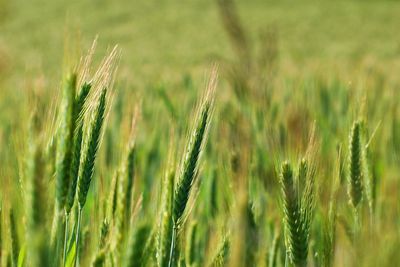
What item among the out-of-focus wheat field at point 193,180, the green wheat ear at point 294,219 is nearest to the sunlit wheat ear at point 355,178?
the out-of-focus wheat field at point 193,180

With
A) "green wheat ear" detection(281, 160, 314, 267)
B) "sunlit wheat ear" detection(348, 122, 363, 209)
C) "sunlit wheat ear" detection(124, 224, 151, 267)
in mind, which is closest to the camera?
"sunlit wheat ear" detection(124, 224, 151, 267)

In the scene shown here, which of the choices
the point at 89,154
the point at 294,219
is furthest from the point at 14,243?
the point at 294,219

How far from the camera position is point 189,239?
2.59 ft

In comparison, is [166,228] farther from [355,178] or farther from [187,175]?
[355,178]

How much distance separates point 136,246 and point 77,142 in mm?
212

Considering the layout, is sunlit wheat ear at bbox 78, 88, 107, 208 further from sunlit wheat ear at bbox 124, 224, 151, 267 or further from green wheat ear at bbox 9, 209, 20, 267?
sunlit wheat ear at bbox 124, 224, 151, 267

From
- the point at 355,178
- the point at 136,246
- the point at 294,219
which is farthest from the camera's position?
the point at 355,178

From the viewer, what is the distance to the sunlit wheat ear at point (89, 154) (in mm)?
647

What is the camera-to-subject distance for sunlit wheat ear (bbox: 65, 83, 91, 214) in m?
0.59

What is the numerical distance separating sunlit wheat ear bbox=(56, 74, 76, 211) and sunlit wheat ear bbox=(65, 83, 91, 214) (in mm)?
23

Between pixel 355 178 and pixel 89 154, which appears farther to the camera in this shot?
pixel 355 178

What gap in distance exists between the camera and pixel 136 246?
1.46 ft

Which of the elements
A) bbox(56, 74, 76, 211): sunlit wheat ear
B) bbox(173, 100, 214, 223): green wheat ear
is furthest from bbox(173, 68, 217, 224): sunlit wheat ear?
bbox(56, 74, 76, 211): sunlit wheat ear

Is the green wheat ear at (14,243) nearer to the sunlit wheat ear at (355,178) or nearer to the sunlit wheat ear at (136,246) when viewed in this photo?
the sunlit wheat ear at (136,246)
